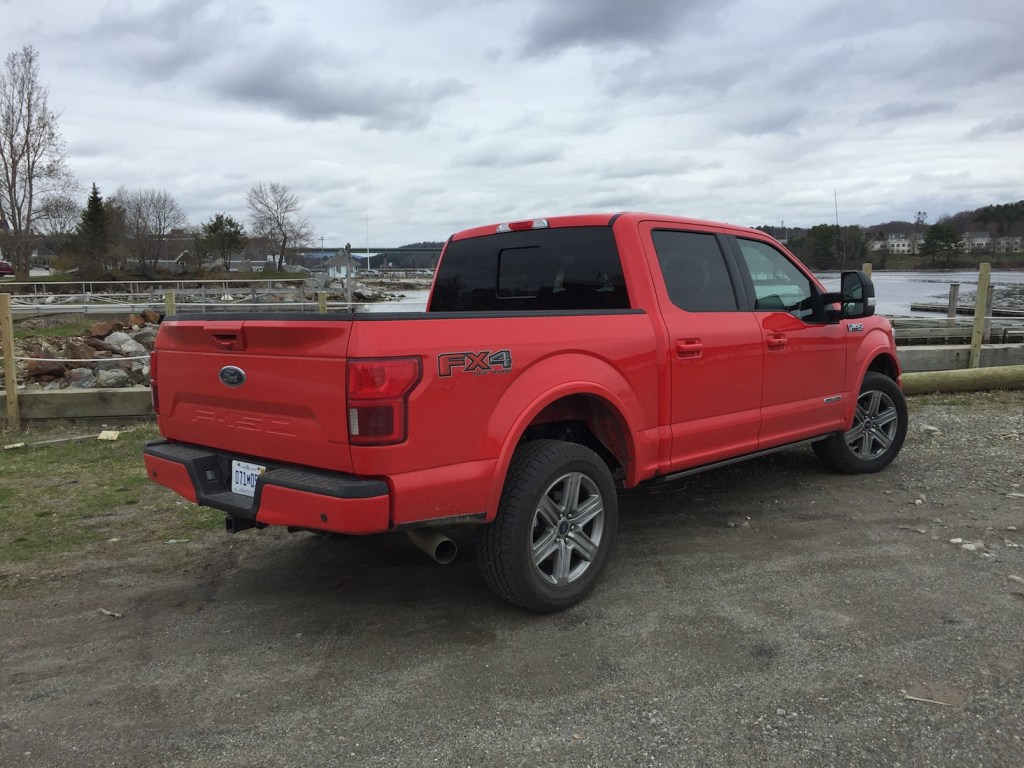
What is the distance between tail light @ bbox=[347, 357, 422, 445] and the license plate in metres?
0.64

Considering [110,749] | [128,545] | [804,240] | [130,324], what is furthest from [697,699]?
[130,324]

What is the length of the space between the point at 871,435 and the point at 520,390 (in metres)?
3.83

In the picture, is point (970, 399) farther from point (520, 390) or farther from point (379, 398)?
point (379, 398)

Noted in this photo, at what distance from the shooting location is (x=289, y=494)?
10.1ft

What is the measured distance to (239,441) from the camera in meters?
3.43

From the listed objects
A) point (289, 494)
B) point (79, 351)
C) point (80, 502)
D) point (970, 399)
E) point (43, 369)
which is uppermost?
point (79, 351)

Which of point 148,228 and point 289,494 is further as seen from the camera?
point 148,228

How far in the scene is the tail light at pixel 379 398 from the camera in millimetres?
2896

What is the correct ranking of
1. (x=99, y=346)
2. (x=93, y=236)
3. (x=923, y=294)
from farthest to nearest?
(x=93, y=236)
(x=923, y=294)
(x=99, y=346)

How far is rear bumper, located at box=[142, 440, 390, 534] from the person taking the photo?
2936mm

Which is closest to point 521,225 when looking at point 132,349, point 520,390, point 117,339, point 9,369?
point 520,390

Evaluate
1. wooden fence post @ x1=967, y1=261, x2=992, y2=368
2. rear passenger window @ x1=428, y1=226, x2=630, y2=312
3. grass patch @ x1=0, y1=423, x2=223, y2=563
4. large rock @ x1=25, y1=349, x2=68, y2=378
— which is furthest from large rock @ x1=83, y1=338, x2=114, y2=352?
wooden fence post @ x1=967, y1=261, x2=992, y2=368

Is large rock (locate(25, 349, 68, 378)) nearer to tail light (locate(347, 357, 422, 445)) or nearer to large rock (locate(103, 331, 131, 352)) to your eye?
large rock (locate(103, 331, 131, 352))

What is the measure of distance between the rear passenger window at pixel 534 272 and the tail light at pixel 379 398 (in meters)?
1.53
